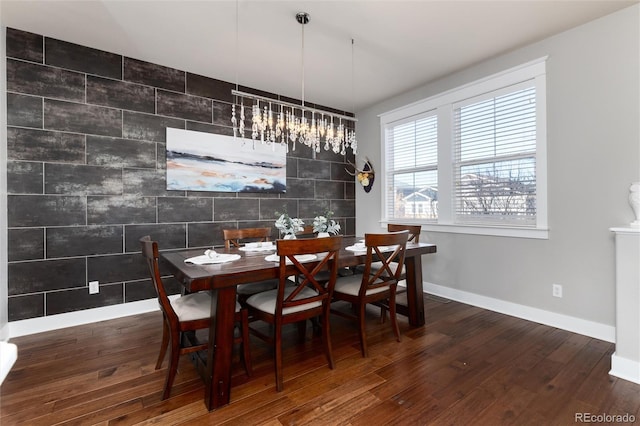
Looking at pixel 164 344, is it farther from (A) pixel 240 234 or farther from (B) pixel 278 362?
(A) pixel 240 234

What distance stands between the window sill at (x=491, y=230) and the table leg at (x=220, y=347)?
2817 millimetres

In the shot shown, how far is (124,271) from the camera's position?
10.4 feet

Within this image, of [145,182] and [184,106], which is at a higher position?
[184,106]

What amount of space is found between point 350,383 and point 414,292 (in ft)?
3.94

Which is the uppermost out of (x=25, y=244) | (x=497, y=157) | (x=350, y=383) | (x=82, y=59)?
(x=82, y=59)

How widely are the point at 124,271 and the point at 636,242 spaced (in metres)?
4.35

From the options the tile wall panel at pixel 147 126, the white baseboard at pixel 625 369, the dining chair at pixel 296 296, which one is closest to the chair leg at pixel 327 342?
the dining chair at pixel 296 296

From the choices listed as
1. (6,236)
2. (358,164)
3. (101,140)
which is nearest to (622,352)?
(358,164)

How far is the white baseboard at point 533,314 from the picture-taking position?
257 cm

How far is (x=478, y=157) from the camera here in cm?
343

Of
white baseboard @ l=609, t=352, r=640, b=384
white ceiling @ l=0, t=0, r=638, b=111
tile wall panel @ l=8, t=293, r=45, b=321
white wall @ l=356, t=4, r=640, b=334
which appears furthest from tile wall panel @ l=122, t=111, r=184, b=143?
white baseboard @ l=609, t=352, r=640, b=384

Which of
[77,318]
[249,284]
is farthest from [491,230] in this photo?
[77,318]

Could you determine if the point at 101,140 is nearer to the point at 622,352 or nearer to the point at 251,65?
the point at 251,65

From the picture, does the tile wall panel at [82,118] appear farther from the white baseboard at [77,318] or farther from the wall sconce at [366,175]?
the wall sconce at [366,175]
